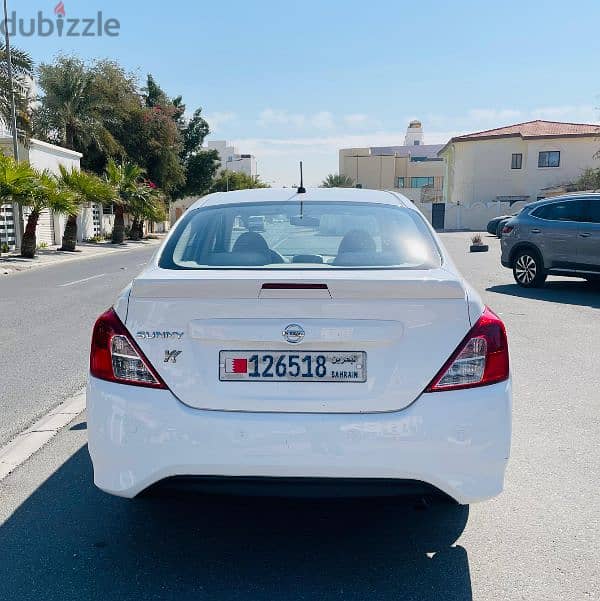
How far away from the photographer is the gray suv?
1249cm

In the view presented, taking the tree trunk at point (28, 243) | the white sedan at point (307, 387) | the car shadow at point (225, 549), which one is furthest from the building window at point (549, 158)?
the white sedan at point (307, 387)

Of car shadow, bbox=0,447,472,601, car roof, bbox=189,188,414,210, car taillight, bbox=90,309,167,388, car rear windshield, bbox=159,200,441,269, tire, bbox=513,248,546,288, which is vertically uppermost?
car roof, bbox=189,188,414,210

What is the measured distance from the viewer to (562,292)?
1298 centimetres

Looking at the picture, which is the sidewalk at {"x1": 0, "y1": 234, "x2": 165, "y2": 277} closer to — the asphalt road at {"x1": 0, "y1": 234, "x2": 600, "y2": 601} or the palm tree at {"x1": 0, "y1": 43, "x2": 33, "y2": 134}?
the palm tree at {"x1": 0, "y1": 43, "x2": 33, "y2": 134}

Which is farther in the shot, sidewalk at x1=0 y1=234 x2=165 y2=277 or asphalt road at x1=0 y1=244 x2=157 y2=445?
sidewalk at x1=0 y1=234 x2=165 y2=277

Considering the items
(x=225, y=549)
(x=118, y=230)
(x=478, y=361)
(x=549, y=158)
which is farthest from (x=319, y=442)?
(x=549, y=158)

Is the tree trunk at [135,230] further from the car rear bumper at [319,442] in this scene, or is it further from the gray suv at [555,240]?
the car rear bumper at [319,442]

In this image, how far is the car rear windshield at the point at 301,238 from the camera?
3.44m

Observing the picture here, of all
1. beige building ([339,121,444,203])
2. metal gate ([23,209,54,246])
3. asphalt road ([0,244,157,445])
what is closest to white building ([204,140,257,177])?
beige building ([339,121,444,203])

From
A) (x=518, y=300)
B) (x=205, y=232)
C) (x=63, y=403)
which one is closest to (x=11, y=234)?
(x=518, y=300)

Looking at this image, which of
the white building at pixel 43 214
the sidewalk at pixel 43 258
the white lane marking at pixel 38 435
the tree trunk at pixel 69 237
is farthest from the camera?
the tree trunk at pixel 69 237

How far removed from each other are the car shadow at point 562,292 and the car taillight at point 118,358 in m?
9.90

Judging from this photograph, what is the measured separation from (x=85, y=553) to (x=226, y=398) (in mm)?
1096

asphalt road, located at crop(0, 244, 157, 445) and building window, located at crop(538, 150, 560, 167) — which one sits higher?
building window, located at crop(538, 150, 560, 167)
